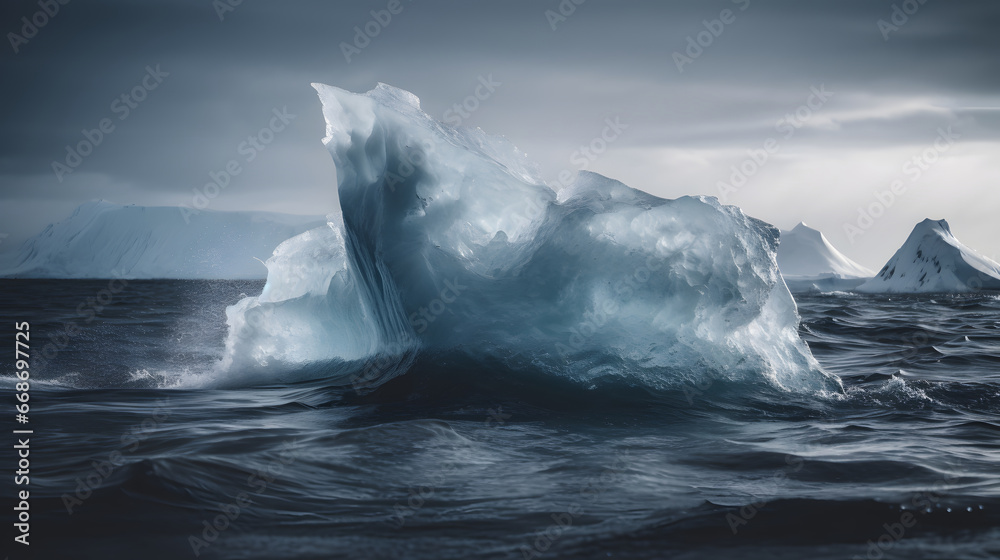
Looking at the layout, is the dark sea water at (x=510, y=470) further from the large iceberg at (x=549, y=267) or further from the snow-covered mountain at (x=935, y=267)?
the snow-covered mountain at (x=935, y=267)

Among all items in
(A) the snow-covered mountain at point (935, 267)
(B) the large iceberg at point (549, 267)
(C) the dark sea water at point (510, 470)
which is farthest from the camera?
(A) the snow-covered mountain at point (935, 267)

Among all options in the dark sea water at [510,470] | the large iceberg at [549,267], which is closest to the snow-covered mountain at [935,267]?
the dark sea water at [510,470]

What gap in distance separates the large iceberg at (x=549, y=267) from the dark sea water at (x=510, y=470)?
360mm

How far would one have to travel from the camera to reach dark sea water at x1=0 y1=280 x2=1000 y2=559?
3.78 m

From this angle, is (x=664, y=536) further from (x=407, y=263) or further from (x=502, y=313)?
(x=407, y=263)

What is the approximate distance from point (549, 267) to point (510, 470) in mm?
3363

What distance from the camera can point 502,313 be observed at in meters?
8.23

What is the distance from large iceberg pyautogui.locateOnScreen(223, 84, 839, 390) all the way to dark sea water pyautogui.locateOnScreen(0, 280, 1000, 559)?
1.18 ft

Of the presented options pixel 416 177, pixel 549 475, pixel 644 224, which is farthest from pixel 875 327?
pixel 549 475

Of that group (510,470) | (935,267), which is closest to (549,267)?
(510,470)

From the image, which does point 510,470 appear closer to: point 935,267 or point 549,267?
point 549,267

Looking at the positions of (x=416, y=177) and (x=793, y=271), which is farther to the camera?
(x=793, y=271)

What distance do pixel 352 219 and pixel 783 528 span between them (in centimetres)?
729

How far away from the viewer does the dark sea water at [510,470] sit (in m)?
3.78
